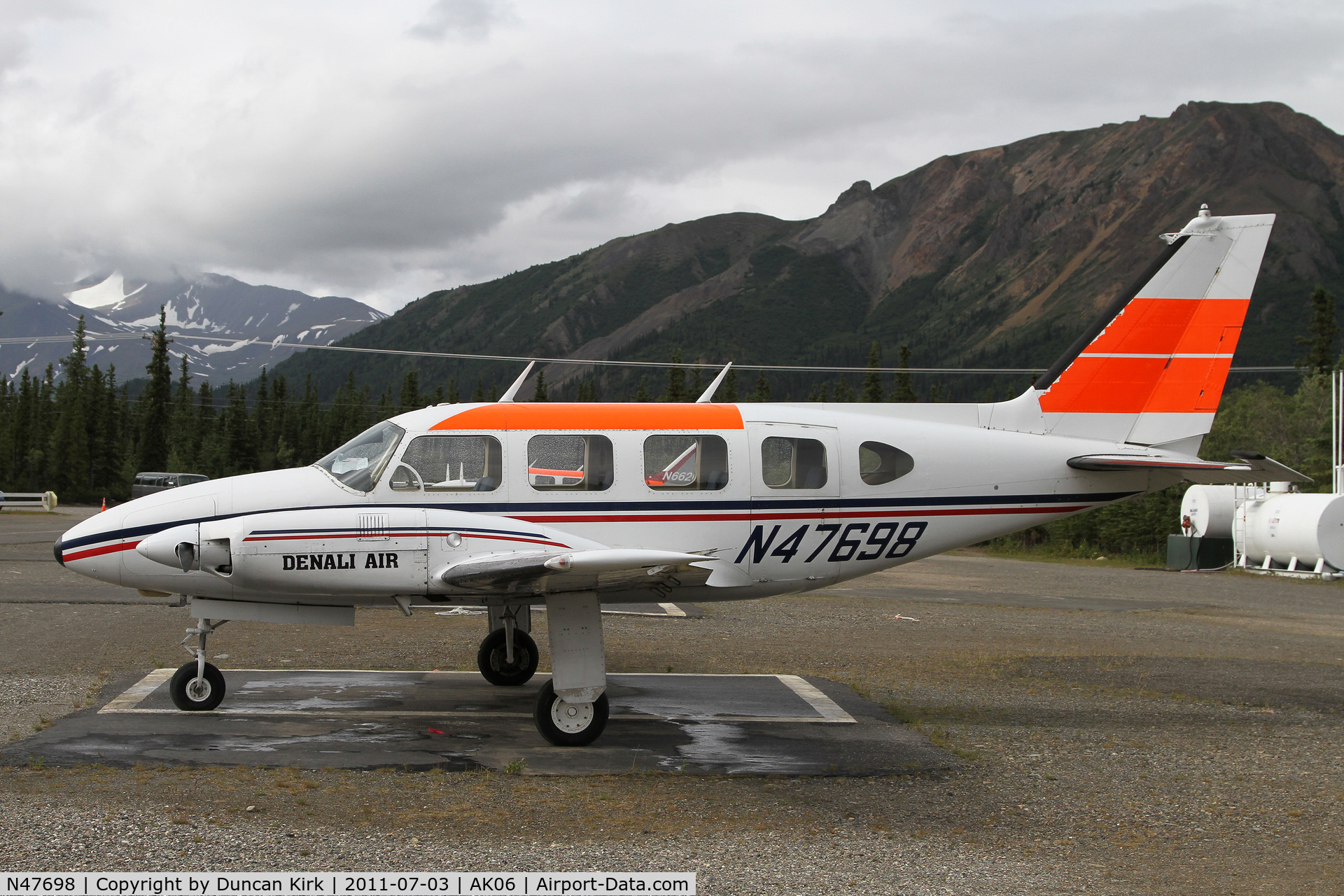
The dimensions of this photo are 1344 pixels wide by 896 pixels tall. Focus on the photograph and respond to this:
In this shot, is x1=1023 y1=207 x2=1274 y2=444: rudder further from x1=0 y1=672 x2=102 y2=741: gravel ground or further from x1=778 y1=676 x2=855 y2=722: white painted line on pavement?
x1=0 y1=672 x2=102 y2=741: gravel ground

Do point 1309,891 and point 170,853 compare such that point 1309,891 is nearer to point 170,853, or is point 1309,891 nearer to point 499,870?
point 499,870

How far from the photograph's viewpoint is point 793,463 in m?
10.5

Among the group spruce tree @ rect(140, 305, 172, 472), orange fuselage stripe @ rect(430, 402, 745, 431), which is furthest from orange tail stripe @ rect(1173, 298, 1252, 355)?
spruce tree @ rect(140, 305, 172, 472)

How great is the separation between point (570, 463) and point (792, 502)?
2.32 m

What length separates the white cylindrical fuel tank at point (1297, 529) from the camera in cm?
3219

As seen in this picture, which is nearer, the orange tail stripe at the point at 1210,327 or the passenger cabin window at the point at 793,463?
the passenger cabin window at the point at 793,463

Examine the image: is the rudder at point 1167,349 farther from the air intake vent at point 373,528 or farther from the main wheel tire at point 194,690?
the main wheel tire at point 194,690

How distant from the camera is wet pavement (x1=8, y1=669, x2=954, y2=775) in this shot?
875 centimetres

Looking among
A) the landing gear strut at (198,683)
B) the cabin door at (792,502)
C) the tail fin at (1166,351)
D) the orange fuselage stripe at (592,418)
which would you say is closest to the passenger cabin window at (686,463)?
the orange fuselage stripe at (592,418)

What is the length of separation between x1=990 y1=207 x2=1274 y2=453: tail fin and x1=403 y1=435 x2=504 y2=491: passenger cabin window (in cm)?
591

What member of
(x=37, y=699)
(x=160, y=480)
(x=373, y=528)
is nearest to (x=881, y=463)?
(x=373, y=528)

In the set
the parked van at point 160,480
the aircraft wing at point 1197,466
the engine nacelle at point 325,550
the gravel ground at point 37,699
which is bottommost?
the gravel ground at point 37,699

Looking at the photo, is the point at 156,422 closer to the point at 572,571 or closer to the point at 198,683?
the point at 198,683

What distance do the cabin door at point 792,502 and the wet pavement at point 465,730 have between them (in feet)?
5.62
